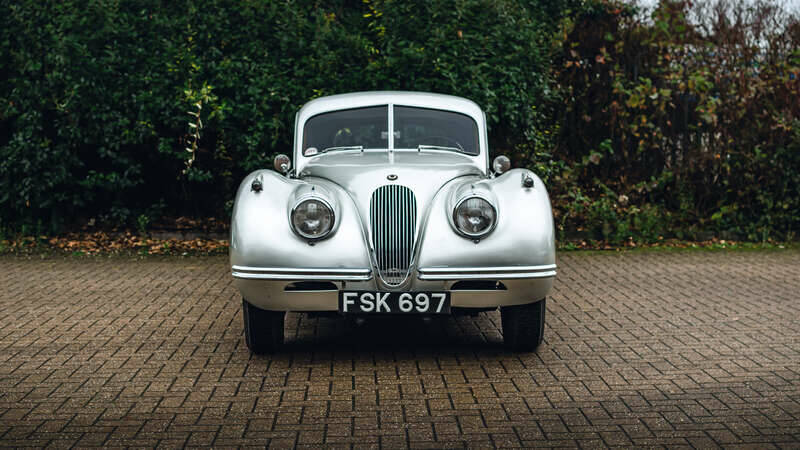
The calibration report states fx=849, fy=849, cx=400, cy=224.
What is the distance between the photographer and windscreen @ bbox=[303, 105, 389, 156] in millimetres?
6375

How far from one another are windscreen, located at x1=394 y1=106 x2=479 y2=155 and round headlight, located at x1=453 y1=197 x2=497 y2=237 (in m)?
1.33

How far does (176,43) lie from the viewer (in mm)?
10445

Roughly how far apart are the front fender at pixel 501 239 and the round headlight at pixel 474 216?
0.04 meters

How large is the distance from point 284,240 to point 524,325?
5.40ft

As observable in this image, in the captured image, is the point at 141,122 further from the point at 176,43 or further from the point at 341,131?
the point at 341,131

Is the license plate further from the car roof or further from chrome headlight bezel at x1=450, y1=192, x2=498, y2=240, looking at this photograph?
the car roof

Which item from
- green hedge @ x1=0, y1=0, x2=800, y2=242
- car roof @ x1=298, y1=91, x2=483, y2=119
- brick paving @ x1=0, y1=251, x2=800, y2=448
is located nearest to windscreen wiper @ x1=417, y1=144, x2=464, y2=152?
car roof @ x1=298, y1=91, x2=483, y2=119

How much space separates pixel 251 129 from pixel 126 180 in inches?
72.3

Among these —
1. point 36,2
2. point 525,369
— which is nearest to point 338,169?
point 525,369

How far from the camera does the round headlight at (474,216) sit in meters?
5.08

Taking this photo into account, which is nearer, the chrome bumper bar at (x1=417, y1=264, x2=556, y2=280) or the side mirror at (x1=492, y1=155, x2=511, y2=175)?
the chrome bumper bar at (x1=417, y1=264, x2=556, y2=280)

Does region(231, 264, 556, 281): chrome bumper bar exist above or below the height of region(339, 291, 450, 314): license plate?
above

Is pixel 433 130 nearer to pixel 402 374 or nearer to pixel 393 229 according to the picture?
pixel 393 229

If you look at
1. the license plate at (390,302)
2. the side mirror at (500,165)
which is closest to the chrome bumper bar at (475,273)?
the license plate at (390,302)
